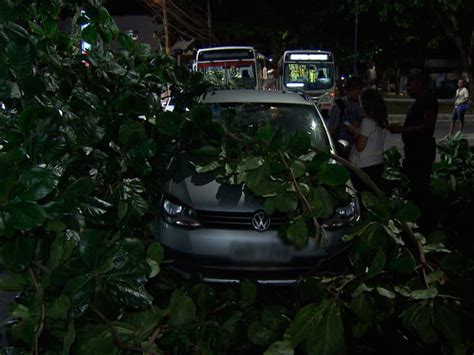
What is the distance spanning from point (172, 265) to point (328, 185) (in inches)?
77.2

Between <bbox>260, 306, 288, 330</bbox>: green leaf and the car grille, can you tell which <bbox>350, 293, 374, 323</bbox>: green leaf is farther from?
the car grille

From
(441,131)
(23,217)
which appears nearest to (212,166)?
(23,217)

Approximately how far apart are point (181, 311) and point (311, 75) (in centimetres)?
2641

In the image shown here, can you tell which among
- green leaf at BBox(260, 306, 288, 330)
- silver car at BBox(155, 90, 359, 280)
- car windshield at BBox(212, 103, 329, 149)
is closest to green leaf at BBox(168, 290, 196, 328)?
green leaf at BBox(260, 306, 288, 330)

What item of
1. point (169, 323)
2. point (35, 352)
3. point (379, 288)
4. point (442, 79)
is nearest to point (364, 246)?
point (379, 288)

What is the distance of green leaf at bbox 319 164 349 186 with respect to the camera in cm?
269

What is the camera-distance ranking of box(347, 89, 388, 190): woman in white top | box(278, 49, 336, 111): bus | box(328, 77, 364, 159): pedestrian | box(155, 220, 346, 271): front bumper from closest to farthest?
box(155, 220, 346, 271): front bumper → box(347, 89, 388, 190): woman in white top → box(328, 77, 364, 159): pedestrian → box(278, 49, 336, 111): bus

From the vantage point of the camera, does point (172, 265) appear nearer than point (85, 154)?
No

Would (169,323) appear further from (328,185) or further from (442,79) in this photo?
(442,79)

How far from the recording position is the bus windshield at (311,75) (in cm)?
2814

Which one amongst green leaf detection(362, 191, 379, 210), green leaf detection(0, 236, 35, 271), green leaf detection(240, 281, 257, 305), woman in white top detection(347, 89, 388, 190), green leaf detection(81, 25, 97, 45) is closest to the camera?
green leaf detection(0, 236, 35, 271)

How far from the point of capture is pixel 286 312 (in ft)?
9.34

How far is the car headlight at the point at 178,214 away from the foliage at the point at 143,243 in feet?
3.30

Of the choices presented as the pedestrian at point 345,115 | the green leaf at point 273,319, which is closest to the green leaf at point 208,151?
the green leaf at point 273,319
